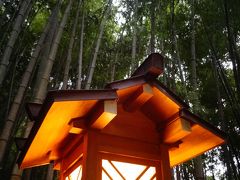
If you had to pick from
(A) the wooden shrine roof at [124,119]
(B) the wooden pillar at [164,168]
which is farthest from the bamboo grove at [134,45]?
(B) the wooden pillar at [164,168]

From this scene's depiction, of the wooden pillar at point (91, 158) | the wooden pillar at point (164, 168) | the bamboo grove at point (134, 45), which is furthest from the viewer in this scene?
the bamboo grove at point (134, 45)

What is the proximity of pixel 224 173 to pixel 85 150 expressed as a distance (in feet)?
30.4

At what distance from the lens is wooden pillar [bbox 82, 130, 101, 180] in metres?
2.09

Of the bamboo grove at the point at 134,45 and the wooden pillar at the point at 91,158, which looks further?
the bamboo grove at the point at 134,45

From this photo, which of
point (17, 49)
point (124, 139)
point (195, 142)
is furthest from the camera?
point (17, 49)

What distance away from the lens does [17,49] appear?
706 centimetres

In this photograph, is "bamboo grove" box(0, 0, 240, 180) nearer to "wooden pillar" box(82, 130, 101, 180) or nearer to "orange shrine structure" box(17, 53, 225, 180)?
"orange shrine structure" box(17, 53, 225, 180)

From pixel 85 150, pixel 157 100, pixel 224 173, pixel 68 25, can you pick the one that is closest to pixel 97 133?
pixel 85 150

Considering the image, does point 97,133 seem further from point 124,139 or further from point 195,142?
point 195,142

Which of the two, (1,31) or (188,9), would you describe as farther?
(188,9)

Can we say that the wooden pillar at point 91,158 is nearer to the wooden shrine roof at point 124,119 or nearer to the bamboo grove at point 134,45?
the wooden shrine roof at point 124,119

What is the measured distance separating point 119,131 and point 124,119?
0.13 meters

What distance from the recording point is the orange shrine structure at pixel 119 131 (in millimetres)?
2123

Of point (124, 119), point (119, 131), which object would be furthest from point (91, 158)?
point (124, 119)
